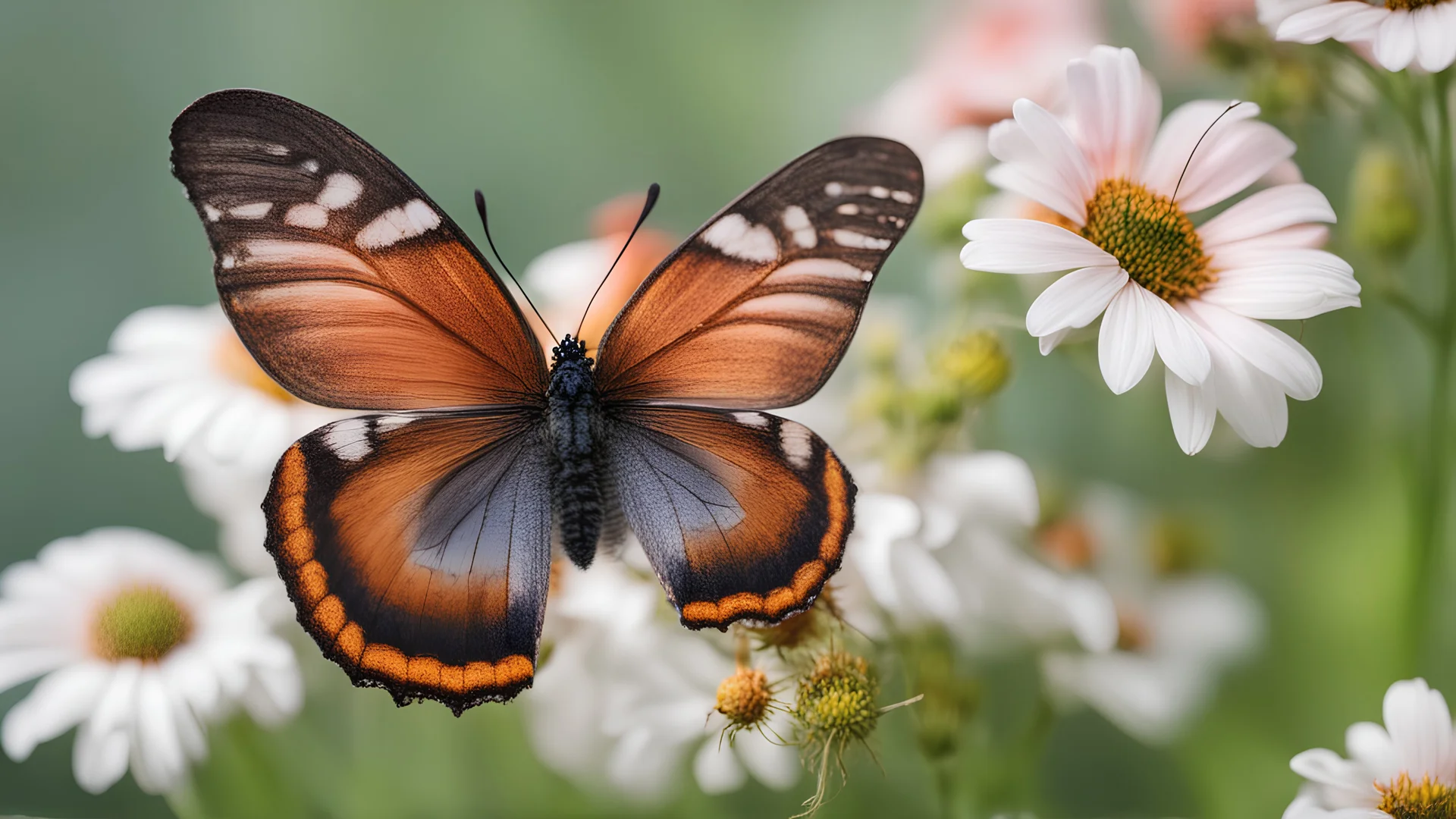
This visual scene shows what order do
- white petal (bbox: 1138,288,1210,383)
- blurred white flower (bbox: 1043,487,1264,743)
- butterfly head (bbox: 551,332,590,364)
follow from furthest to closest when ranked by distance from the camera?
blurred white flower (bbox: 1043,487,1264,743)
butterfly head (bbox: 551,332,590,364)
white petal (bbox: 1138,288,1210,383)

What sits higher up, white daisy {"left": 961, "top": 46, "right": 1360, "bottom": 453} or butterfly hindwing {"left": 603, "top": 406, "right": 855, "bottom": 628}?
white daisy {"left": 961, "top": 46, "right": 1360, "bottom": 453}

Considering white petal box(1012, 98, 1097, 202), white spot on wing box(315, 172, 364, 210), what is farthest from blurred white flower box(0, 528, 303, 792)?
white petal box(1012, 98, 1097, 202)

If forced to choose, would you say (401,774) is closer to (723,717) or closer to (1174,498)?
(723,717)

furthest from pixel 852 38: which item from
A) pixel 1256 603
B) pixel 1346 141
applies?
pixel 1256 603

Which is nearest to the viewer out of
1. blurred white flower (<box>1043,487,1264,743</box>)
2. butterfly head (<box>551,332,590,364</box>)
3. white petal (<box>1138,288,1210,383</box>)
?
white petal (<box>1138,288,1210,383</box>)

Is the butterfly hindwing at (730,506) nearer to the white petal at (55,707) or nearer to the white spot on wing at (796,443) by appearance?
the white spot on wing at (796,443)

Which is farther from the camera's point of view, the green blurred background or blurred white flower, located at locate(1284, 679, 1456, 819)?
the green blurred background

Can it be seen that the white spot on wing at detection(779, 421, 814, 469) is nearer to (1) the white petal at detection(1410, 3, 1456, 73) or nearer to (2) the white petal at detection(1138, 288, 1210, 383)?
(2) the white petal at detection(1138, 288, 1210, 383)
